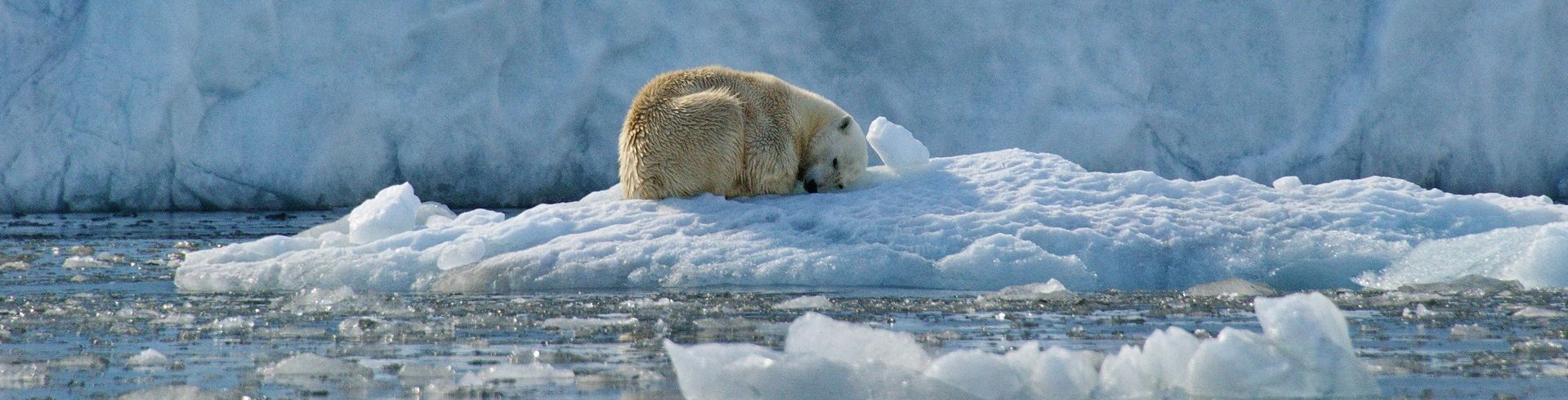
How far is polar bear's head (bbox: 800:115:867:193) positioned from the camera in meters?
6.66

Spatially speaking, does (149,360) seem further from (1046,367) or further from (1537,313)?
(1537,313)

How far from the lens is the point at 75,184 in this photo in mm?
11750

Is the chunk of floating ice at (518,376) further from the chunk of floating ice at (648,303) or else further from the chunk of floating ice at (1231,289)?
the chunk of floating ice at (1231,289)

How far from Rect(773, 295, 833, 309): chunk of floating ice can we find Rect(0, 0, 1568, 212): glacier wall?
7194 mm

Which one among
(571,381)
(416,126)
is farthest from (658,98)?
(416,126)

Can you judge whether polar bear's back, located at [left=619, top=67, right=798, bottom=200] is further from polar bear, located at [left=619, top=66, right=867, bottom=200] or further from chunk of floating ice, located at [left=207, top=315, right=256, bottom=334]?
chunk of floating ice, located at [left=207, top=315, right=256, bottom=334]

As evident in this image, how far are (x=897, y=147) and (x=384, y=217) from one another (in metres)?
2.25

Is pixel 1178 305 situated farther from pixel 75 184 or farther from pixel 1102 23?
pixel 75 184

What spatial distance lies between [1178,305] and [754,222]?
6.33ft

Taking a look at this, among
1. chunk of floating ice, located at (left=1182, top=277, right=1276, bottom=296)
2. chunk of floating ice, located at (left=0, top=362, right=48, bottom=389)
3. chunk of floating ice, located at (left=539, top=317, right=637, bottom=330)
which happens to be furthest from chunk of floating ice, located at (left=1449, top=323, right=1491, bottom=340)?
chunk of floating ice, located at (left=0, top=362, right=48, bottom=389)

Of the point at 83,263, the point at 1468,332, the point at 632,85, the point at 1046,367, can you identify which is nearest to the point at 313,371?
the point at 1046,367

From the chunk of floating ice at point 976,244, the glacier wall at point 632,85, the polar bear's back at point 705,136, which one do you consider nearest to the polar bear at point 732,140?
the polar bear's back at point 705,136

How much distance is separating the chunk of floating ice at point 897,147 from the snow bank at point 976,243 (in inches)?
17.3

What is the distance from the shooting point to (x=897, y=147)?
22.4ft
